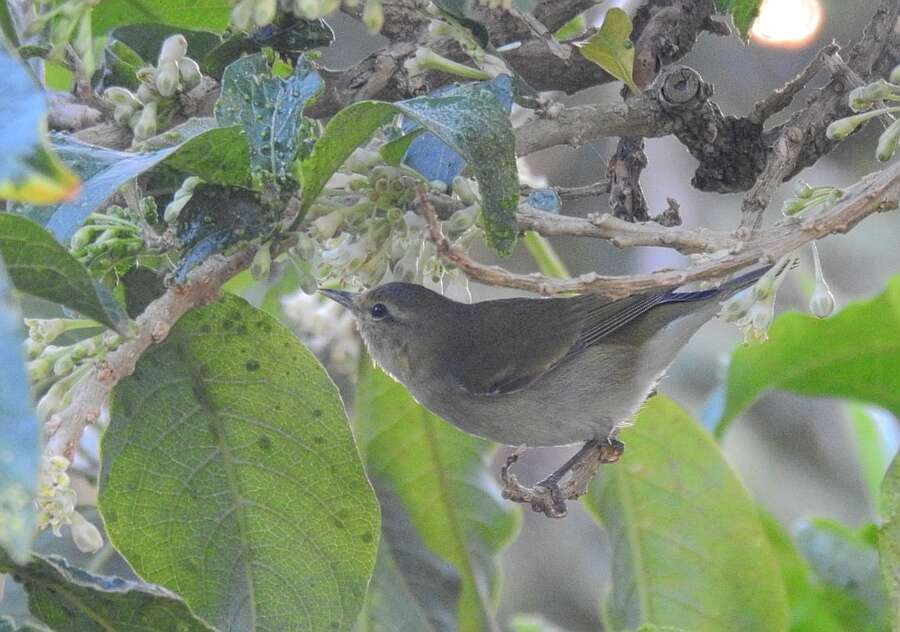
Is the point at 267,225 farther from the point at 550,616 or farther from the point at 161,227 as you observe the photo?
the point at 550,616

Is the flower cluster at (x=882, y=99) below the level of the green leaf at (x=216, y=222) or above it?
above

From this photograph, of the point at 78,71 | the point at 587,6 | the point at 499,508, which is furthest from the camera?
the point at 499,508

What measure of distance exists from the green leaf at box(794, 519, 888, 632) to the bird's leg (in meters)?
0.42

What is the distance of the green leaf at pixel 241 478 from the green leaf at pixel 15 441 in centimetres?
85

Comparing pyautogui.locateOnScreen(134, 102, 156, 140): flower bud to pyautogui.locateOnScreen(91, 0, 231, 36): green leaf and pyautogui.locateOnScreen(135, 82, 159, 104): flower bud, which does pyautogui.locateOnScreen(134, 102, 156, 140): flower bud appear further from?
pyautogui.locateOnScreen(91, 0, 231, 36): green leaf

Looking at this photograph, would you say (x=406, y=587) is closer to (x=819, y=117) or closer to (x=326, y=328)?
(x=326, y=328)

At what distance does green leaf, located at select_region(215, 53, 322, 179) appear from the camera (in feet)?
4.69

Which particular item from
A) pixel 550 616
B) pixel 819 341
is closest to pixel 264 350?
pixel 819 341

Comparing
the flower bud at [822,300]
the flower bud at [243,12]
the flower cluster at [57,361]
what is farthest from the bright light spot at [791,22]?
the flower cluster at [57,361]

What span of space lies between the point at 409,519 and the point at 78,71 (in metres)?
1.22

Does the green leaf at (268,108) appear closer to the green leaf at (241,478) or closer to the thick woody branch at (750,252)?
the thick woody branch at (750,252)

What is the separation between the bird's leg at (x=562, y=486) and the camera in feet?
6.86

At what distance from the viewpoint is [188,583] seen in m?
1.63

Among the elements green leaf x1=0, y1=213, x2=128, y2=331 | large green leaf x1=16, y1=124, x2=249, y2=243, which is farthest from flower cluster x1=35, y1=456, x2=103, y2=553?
large green leaf x1=16, y1=124, x2=249, y2=243
